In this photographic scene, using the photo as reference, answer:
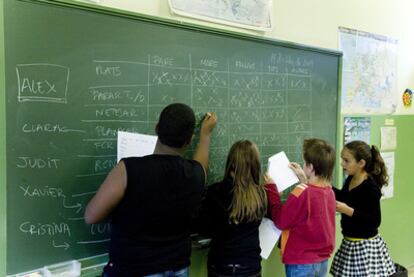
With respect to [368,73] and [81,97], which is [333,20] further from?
[81,97]

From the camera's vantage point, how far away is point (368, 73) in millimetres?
3617

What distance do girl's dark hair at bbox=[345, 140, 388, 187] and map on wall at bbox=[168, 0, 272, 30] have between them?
1004mm

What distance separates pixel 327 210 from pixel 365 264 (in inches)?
26.3

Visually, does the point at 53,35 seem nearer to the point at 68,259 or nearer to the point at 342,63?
the point at 68,259

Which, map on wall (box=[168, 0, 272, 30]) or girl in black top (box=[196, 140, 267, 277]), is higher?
map on wall (box=[168, 0, 272, 30])

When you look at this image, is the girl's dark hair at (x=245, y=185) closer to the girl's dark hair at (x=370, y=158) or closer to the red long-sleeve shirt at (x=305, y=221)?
the red long-sleeve shirt at (x=305, y=221)

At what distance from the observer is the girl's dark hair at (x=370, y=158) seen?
8.82ft

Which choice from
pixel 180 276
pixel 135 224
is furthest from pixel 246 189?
pixel 135 224

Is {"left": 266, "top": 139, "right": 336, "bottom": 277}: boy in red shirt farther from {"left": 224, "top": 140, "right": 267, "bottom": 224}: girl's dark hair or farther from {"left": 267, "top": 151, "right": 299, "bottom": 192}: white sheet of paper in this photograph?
{"left": 224, "top": 140, "right": 267, "bottom": 224}: girl's dark hair

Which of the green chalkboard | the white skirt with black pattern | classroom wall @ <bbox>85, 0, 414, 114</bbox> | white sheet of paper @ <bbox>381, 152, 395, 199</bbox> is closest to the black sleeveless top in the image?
the green chalkboard

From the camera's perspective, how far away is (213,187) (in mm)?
2131

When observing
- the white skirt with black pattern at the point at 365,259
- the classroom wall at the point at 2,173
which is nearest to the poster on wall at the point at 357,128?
the white skirt with black pattern at the point at 365,259

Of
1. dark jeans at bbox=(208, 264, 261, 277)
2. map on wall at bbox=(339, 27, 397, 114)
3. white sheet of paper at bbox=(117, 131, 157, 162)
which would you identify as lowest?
dark jeans at bbox=(208, 264, 261, 277)

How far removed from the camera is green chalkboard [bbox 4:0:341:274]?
5.47 feet
